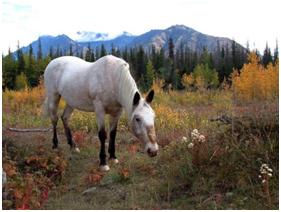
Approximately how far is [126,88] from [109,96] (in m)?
0.37

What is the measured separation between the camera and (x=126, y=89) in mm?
6480

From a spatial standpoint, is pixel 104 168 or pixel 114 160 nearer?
pixel 104 168

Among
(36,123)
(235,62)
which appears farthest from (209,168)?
(235,62)

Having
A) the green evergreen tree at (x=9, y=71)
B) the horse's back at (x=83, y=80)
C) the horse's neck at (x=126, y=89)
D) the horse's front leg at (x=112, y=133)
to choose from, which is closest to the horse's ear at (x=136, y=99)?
the horse's neck at (x=126, y=89)

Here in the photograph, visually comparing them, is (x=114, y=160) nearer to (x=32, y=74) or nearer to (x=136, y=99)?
(x=136, y=99)

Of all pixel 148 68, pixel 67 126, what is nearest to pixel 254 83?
pixel 67 126

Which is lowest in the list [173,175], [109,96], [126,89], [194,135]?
[173,175]

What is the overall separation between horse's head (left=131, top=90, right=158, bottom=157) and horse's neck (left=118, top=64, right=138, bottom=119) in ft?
0.55

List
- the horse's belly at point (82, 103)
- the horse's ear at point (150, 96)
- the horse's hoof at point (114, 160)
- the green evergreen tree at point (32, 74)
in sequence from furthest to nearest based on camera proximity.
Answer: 1. the green evergreen tree at point (32, 74)
2. the horse's belly at point (82, 103)
3. the horse's hoof at point (114, 160)
4. the horse's ear at point (150, 96)

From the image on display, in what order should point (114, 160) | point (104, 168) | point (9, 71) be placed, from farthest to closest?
point (9, 71) < point (114, 160) < point (104, 168)

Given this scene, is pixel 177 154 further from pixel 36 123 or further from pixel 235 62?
pixel 235 62

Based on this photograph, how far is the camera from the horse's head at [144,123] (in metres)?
5.84

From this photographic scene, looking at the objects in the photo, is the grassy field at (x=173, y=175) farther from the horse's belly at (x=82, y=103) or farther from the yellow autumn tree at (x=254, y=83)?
the yellow autumn tree at (x=254, y=83)

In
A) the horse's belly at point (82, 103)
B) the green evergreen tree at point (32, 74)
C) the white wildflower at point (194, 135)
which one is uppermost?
the horse's belly at point (82, 103)
